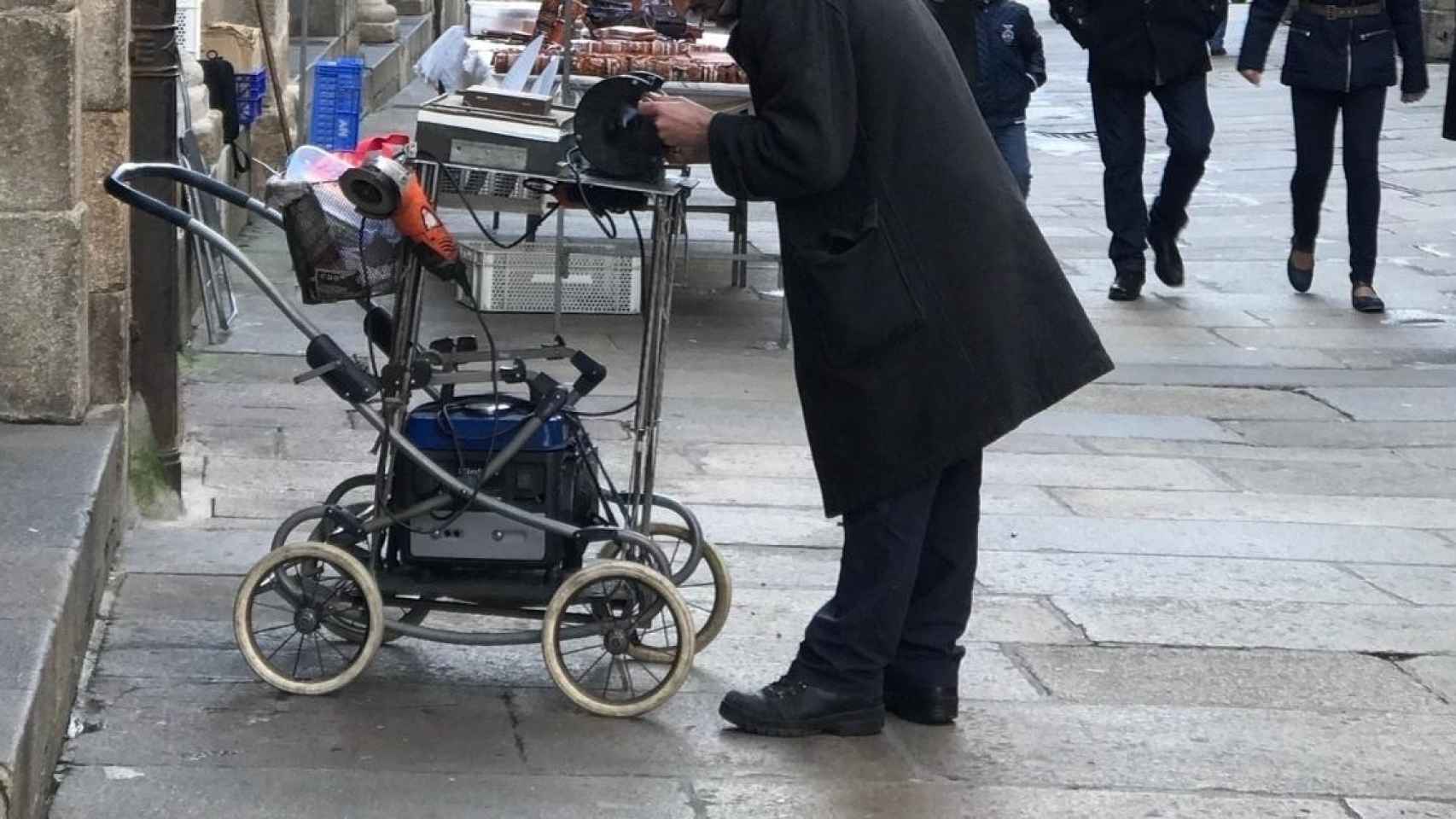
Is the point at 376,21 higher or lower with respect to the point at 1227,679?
higher

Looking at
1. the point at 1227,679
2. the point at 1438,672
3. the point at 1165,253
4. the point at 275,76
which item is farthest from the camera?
the point at 275,76

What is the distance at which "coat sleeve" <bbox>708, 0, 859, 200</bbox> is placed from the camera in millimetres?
3879

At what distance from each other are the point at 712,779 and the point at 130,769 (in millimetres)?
1029

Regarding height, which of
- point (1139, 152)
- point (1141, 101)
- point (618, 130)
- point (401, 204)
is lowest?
point (1139, 152)

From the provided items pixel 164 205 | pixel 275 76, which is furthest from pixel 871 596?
pixel 275 76

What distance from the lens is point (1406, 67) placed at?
9031mm

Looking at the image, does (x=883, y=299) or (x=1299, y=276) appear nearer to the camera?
(x=883, y=299)

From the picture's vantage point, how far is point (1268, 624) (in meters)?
5.14

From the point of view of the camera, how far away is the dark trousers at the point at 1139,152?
905 centimetres

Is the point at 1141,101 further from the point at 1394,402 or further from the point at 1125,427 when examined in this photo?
the point at 1125,427

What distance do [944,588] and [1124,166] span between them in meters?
5.21

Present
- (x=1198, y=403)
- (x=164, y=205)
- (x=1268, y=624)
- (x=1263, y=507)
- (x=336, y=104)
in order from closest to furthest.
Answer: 1. (x=164, y=205)
2. (x=1268, y=624)
3. (x=1263, y=507)
4. (x=1198, y=403)
5. (x=336, y=104)

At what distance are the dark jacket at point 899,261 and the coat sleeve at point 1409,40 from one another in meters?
5.24

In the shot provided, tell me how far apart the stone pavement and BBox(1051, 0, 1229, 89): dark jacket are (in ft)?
3.40
